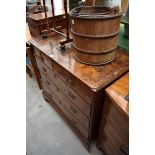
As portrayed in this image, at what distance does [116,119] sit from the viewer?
36.8 inches

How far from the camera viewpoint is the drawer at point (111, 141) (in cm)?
97

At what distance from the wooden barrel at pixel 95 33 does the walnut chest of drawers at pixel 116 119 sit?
23 cm

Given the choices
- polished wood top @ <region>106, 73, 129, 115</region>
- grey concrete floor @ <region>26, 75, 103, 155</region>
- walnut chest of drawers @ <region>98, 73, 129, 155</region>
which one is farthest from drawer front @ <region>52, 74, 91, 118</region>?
grey concrete floor @ <region>26, 75, 103, 155</region>

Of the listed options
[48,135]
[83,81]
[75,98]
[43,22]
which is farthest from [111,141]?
[43,22]

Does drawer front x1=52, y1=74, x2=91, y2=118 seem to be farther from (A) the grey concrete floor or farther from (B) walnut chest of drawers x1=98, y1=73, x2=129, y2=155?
(A) the grey concrete floor

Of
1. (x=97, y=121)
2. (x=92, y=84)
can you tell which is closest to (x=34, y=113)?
(x=97, y=121)

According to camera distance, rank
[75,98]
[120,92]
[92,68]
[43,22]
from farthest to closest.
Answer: [43,22]
[75,98]
[92,68]
[120,92]

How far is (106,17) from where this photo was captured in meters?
0.81

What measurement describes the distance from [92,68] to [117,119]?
1.29 ft

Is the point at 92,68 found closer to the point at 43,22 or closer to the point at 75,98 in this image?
the point at 75,98

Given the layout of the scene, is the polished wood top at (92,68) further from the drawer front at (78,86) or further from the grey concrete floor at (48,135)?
the grey concrete floor at (48,135)

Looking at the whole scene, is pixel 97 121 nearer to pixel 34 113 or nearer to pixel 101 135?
pixel 101 135
